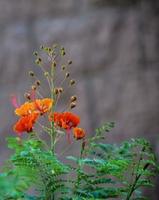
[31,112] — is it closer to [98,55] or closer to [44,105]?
[44,105]

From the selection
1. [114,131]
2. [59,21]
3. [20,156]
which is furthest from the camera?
[59,21]

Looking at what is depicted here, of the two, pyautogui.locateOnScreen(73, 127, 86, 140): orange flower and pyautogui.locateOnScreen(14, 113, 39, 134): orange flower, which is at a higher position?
pyautogui.locateOnScreen(14, 113, 39, 134): orange flower

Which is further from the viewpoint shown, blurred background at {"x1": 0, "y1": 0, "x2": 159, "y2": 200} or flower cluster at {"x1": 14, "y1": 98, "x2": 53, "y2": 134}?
blurred background at {"x1": 0, "y1": 0, "x2": 159, "y2": 200}

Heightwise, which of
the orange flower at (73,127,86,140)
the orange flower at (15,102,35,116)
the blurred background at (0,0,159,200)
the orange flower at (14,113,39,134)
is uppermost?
the blurred background at (0,0,159,200)

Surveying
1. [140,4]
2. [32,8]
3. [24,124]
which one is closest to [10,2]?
[32,8]

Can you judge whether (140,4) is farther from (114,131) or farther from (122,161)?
(122,161)

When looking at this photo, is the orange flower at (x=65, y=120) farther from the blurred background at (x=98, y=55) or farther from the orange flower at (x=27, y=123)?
the blurred background at (x=98, y=55)

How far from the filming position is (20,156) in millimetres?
959

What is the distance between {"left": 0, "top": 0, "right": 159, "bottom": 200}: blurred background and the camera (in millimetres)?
2576

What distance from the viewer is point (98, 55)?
8.63 ft

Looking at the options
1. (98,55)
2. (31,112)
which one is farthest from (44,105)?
(98,55)

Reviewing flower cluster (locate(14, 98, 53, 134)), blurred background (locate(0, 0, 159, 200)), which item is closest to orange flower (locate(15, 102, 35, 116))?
flower cluster (locate(14, 98, 53, 134))

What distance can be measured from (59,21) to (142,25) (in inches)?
15.9

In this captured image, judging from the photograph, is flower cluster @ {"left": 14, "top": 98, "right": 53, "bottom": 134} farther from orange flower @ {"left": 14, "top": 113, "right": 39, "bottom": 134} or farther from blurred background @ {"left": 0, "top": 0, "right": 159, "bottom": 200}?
blurred background @ {"left": 0, "top": 0, "right": 159, "bottom": 200}
